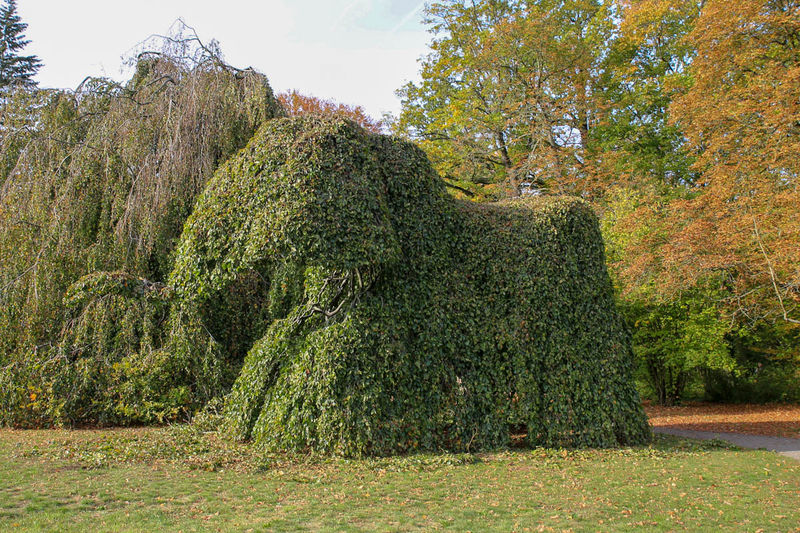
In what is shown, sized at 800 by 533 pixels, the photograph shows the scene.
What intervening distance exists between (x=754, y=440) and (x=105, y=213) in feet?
39.7

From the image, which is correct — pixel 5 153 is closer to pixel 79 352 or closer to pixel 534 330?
pixel 79 352

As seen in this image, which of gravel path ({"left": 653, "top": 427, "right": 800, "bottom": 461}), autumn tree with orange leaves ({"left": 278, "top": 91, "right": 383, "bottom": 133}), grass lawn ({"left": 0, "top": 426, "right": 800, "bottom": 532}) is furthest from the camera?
autumn tree with orange leaves ({"left": 278, "top": 91, "right": 383, "bottom": 133})

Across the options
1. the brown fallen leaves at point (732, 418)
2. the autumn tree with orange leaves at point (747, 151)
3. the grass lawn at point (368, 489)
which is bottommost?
the brown fallen leaves at point (732, 418)

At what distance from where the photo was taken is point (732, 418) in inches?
543

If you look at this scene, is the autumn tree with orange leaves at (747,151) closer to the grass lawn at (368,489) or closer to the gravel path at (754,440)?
the gravel path at (754,440)

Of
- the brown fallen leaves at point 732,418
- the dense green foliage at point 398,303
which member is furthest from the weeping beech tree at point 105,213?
the brown fallen leaves at point 732,418

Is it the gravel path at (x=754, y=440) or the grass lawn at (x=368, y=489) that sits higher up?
the grass lawn at (x=368, y=489)

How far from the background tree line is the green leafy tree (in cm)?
1453

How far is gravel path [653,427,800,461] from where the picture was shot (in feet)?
29.8

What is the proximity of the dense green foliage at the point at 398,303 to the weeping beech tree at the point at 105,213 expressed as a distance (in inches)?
46.6

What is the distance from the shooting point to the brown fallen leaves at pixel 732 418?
1191cm

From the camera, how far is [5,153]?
953cm

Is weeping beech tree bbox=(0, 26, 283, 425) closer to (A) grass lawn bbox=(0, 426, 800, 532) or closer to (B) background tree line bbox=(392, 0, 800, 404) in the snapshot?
(A) grass lawn bbox=(0, 426, 800, 532)

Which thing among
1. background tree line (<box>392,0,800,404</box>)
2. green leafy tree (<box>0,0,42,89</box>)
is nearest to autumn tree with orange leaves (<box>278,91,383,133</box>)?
background tree line (<box>392,0,800,404</box>)
